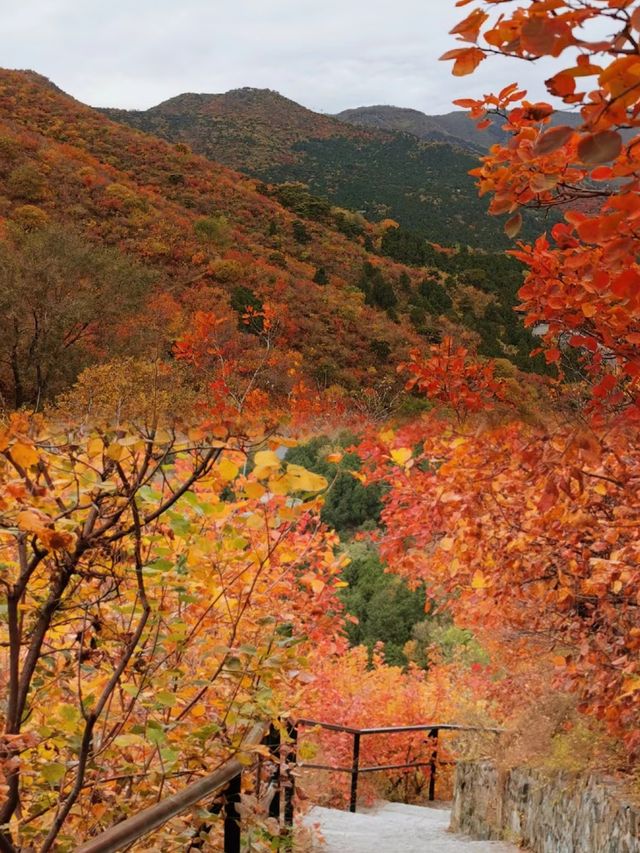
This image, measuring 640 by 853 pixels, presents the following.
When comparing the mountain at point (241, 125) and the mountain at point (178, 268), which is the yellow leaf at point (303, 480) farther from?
the mountain at point (241, 125)

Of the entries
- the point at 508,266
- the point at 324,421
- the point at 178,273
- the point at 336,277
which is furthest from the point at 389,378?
the point at 508,266

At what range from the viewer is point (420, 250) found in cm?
4528

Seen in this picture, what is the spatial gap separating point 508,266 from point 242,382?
3173 centimetres

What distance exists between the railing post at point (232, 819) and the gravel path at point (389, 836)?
397 cm

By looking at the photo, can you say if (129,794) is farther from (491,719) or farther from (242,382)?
(242,382)

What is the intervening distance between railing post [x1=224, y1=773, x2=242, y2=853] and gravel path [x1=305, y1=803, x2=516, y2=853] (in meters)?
3.97

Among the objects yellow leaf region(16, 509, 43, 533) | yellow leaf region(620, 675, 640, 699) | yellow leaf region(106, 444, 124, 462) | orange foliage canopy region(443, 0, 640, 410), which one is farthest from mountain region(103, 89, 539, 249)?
yellow leaf region(16, 509, 43, 533)

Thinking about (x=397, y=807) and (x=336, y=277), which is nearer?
(x=397, y=807)

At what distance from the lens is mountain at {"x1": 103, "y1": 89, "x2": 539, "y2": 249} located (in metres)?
66.2

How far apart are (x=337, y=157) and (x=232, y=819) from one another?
86.6m

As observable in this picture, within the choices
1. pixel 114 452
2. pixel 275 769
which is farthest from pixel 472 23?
pixel 275 769

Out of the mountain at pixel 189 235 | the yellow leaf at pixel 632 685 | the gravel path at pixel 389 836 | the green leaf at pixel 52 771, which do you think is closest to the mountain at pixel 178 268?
the mountain at pixel 189 235

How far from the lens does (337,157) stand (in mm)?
83188

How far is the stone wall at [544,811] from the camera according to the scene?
4.85m
